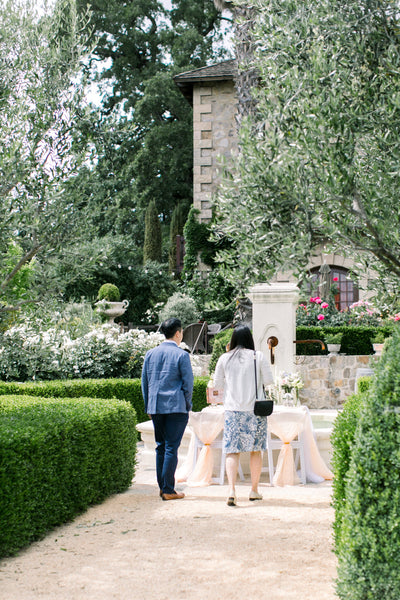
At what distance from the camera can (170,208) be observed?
31.8 metres

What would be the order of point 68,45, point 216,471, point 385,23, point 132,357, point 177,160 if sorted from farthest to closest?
point 177,160, point 132,357, point 216,471, point 68,45, point 385,23

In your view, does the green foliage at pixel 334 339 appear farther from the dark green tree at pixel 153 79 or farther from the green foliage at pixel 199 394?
the dark green tree at pixel 153 79

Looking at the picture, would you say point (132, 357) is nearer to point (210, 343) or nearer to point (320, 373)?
point (320, 373)

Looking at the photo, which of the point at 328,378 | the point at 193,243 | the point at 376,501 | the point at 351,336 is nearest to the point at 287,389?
the point at 376,501

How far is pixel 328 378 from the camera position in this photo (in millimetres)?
13953

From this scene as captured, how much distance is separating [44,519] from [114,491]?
1.76 metres

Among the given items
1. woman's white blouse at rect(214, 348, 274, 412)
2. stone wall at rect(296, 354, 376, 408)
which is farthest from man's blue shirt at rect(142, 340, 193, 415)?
stone wall at rect(296, 354, 376, 408)

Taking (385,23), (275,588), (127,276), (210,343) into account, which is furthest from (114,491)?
(127,276)

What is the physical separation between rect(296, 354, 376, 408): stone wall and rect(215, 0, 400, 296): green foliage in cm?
873

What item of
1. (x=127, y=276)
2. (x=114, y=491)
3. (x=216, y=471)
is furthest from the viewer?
(x=127, y=276)

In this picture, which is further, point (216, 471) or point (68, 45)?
point (216, 471)

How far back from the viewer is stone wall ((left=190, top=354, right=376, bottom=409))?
13.8 metres

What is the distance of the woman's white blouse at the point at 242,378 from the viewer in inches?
256

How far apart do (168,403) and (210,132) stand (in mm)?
17711
